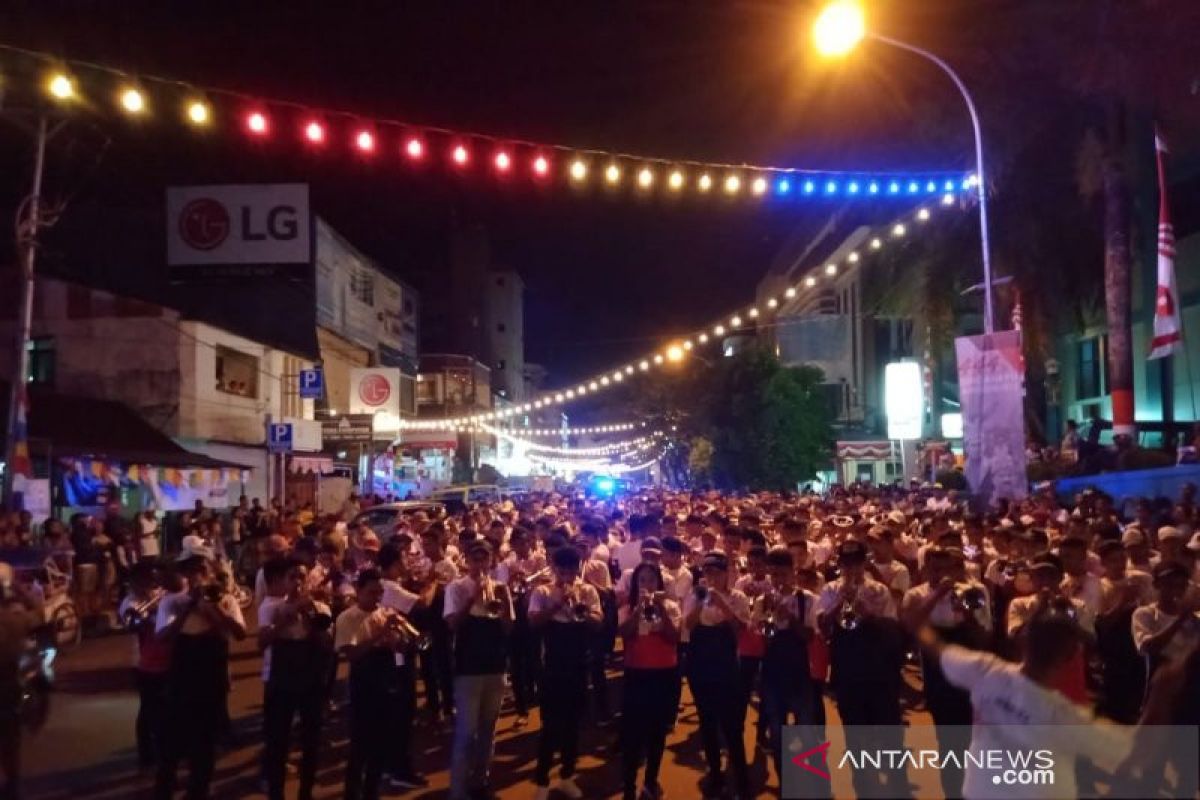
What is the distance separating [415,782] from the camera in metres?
8.16

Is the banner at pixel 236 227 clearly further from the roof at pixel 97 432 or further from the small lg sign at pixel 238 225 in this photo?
the roof at pixel 97 432

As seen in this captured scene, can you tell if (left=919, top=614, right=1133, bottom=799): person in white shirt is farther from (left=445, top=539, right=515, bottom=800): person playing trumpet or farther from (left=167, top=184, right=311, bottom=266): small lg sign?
(left=167, top=184, right=311, bottom=266): small lg sign

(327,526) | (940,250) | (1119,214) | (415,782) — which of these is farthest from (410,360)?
(415,782)

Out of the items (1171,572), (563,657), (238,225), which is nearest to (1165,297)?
(1171,572)

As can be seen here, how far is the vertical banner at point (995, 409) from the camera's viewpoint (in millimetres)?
16797

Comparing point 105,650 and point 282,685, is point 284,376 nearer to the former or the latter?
point 105,650

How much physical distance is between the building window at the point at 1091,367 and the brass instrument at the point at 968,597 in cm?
2622

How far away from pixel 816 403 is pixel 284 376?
18.7m

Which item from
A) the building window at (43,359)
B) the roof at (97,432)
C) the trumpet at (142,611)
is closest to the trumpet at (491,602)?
the trumpet at (142,611)

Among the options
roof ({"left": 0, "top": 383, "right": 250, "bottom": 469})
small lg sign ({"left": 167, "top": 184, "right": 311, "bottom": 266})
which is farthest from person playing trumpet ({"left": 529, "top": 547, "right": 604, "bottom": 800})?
small lg sign ({"left": 167, "top": 184, "right": 311, "bottom": 266})

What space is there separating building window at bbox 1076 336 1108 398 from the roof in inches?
924

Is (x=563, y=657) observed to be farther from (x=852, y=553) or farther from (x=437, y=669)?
(x=437, y=669)

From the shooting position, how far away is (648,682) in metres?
7.26

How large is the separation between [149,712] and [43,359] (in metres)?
23.3
